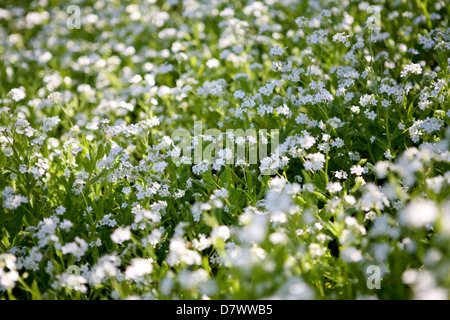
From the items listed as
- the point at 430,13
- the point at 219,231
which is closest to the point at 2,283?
the point at 219,231

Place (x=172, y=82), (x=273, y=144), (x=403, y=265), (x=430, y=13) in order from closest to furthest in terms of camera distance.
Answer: (x=403, y=265) → (x=273, y=144) → (x=430, y=13) → (x=172, y=82)

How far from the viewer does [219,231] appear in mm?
2377

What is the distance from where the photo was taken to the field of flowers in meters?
2.19

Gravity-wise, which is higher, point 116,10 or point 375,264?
point 116,10

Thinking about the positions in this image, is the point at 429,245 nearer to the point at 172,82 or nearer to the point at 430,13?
the point at 430,13

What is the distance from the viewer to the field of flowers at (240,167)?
2191 millimetres

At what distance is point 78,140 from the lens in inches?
159

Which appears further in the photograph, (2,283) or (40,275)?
(40,275)

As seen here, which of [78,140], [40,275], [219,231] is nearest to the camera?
[219,231]

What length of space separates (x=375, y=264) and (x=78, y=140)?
10.5 feet

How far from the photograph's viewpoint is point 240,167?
368 cm

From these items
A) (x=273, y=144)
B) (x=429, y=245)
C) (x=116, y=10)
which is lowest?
(x=429, y=245)

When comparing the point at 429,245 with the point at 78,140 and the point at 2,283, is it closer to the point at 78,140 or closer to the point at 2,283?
the point at 2,283

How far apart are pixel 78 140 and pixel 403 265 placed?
332cm
